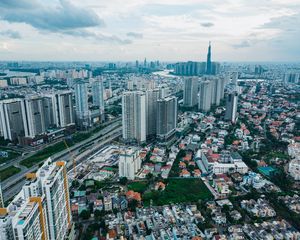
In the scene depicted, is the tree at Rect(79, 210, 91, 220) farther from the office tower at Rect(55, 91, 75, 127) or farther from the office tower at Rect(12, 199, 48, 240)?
the office tower at Rect(55, 91, 75, 127)

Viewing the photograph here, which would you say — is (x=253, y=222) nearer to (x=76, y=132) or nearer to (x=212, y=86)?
(x=76, y=132)

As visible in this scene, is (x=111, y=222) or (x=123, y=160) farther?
(x=123, y=160)

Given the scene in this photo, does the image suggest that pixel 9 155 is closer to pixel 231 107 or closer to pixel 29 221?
pixel 29 221

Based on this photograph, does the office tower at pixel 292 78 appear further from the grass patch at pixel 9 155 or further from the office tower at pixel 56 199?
the office tower at pixel 56 199

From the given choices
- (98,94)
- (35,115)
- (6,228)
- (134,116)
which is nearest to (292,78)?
(98,94)

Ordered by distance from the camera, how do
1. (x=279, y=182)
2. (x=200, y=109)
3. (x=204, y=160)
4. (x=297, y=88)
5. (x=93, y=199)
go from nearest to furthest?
(x=93, y=199), (x=279, y=182), (x=204, y=160), (x=200, y=109), (x=297, y=88)

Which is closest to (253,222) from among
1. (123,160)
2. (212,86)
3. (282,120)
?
(123,160)

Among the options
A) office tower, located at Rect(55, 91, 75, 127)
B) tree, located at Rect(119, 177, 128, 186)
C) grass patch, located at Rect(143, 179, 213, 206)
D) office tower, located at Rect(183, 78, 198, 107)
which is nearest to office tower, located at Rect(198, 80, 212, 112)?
office tower, located at Rect(183, 78, 198, 107)
